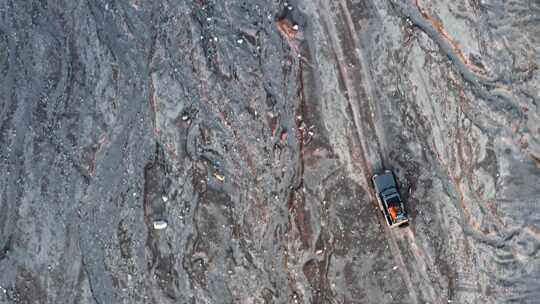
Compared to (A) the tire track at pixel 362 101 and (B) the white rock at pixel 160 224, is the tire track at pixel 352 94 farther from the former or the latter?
(B) the white rock at pixel 160 224

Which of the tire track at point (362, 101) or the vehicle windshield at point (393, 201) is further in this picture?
the tire track at point (362, 101)

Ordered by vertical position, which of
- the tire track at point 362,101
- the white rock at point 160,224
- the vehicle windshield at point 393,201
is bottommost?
the vehicle windshield at point 393,201

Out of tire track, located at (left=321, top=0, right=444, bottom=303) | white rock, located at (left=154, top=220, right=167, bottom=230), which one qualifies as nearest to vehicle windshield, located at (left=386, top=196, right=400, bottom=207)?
tire track, located at (left=321, top=0, right=444, bottom=303)

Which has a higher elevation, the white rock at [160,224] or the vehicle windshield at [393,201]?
the white rock at [160,224]

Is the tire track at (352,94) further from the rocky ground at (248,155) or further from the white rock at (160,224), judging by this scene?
the white rock at (160,224)

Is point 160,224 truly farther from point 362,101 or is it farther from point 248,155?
point 362,101

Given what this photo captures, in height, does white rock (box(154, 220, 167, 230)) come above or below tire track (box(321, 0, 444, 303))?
below

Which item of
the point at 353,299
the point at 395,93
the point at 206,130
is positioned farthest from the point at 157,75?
the point at 353,299

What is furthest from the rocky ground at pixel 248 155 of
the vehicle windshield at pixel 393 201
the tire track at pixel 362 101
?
the vehicle windshield at pixel 393 201

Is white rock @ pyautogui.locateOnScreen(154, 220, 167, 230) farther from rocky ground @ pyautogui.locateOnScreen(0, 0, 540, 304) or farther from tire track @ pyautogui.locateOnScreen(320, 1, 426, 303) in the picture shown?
tire track @ pyautogui.locateOnScreen(320, 1, 426, 303)
